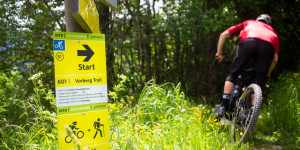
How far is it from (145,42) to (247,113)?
114 inches

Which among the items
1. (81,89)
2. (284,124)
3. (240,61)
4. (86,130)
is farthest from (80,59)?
(284,124)

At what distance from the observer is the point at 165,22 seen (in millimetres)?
4414

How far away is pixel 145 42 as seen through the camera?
526 cm

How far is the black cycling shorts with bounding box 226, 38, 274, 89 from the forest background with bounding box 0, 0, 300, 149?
1233mm

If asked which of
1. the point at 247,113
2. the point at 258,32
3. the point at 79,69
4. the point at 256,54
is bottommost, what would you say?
the point at 247,113

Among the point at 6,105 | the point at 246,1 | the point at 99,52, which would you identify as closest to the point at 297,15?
the point at 246,1

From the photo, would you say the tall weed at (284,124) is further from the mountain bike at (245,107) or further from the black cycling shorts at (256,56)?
the black cycling shorts at (256,56)

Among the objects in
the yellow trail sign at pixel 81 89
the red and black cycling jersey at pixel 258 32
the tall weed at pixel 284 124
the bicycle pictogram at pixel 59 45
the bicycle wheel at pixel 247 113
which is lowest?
the tall weed at pixel 284 124

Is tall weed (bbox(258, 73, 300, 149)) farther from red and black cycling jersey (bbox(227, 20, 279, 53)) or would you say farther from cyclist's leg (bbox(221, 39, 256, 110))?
red and black cycling jersey (bbox(227, 20, 279, 53))

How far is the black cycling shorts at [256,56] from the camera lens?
9.69ft

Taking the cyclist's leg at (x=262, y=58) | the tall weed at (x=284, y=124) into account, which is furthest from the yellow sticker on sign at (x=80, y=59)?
the tall weed at (x=284, y=124)

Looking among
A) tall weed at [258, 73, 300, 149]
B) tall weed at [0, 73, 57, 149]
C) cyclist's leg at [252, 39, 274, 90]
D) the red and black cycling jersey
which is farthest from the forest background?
tall weed at [258, 73, 300, 149]

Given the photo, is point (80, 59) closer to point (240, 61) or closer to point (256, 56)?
point (240, 61)

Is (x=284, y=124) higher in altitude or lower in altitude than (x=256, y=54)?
lower
